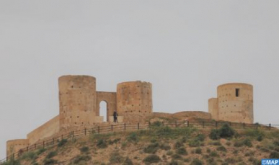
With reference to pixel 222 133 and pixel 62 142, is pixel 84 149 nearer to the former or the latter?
pixel 62 142

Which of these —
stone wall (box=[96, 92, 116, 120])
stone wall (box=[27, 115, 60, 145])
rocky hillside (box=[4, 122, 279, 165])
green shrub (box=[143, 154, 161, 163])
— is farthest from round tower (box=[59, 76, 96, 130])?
green shrub (box=[143, 154, 161, 163])

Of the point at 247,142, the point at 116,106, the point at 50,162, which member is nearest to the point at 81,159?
the point at 50,162

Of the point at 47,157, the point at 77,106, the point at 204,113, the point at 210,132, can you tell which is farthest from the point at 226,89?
the point at 47,157

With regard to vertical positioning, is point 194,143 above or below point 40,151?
above

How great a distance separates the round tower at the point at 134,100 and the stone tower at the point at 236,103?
7.36m

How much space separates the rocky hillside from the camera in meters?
53.1

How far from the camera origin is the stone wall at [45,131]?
211 ft

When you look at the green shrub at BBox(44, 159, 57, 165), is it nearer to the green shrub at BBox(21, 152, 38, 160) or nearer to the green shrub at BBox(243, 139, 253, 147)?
the green shrub at BBox(21, 152, 38, 160)

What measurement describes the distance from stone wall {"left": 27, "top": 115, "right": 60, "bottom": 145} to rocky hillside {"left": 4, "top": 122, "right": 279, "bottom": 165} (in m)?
4.66

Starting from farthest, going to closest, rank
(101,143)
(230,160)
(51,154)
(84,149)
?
(51,154) → (101,143) → (84,149) → (230,160)

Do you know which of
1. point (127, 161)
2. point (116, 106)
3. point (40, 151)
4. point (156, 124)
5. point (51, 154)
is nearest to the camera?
point (127, 161)

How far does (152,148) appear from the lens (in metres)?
55.4

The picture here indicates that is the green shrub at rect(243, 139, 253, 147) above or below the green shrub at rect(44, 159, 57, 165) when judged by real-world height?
above

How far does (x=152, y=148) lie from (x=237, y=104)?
45.9ft
